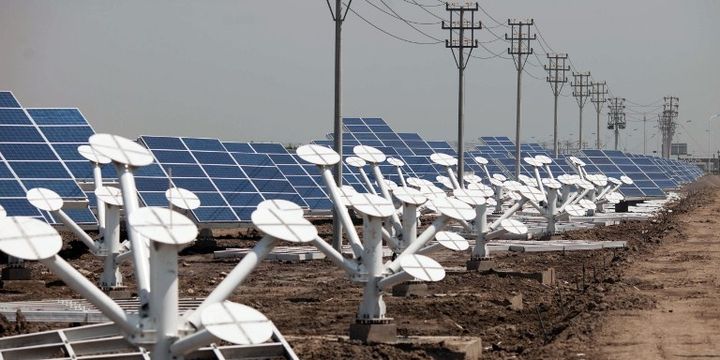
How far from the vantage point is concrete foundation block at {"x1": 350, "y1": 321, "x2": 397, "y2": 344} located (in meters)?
17.5

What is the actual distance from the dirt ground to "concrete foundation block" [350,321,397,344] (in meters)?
0.42

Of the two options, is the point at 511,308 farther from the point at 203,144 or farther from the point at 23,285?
the point at 203,144

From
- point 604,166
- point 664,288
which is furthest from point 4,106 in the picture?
point 604,166

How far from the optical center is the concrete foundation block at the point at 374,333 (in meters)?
17.5

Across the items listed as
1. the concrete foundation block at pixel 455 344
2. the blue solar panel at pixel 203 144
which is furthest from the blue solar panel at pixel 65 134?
the concrete foundation block at pixel 455 344

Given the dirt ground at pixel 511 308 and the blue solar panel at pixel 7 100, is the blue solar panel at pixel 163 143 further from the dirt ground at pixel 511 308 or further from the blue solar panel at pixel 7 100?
the dirt ground at pixel 511 308

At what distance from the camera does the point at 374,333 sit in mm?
17562

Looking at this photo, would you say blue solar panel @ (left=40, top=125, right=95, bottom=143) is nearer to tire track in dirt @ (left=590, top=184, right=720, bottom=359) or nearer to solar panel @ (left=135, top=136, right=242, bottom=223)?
solar panel @ (left=135, top=136, right=242, bottom=223)

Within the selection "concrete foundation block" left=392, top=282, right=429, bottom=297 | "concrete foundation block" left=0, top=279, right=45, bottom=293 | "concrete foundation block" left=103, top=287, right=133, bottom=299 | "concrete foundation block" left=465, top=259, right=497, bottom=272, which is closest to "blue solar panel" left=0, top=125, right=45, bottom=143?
"concrete foundation block" left=0, top=279, right=45, bottom=293

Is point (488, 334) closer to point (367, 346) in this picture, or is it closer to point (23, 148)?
point (367, 346)

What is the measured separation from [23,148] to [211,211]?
189 inches

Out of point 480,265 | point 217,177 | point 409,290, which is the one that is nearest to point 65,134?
point 217,177

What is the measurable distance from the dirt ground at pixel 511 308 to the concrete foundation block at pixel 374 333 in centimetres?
42

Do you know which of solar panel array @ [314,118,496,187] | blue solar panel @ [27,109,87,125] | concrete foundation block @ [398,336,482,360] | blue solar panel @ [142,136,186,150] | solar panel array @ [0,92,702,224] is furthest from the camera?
solar panel array @ [314,118,496,187]
